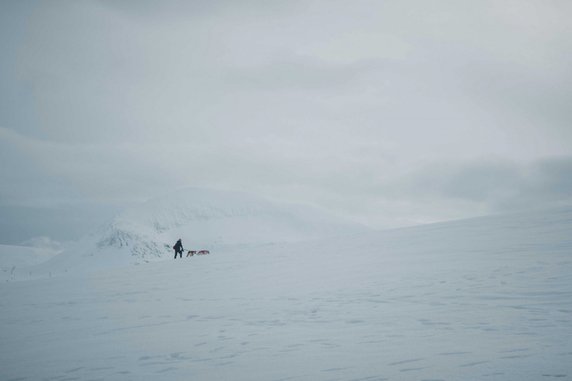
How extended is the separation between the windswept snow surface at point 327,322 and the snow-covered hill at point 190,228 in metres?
64.2

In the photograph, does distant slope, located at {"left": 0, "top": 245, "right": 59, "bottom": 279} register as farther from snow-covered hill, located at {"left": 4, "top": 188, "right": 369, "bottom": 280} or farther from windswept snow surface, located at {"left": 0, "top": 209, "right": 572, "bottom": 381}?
windswept snow surface, located at {"left": 0, "top": 209, "right": 572, "bottom": 381}

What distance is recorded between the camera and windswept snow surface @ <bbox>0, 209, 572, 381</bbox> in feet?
14.1

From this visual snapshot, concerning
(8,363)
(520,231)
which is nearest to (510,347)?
(8,363)

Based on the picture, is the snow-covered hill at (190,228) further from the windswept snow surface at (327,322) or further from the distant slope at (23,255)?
the windswept snow surface at (327,322)

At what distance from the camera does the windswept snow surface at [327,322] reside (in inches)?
169

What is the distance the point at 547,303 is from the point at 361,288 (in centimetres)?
389

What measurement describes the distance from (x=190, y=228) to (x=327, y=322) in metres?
101

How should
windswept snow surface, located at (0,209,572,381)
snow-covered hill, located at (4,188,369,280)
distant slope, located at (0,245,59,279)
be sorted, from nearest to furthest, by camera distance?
windswept snow surface, located at (0,209,572,381) → snow-covered hill, located at (4,188,369,280) → distant slope, located at (0,245,59,279)

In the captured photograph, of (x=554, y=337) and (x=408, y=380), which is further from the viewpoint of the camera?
(x=554, y=337)

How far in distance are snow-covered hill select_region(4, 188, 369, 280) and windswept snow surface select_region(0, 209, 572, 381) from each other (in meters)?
64.2

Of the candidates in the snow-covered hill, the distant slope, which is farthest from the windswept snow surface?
the distant slope

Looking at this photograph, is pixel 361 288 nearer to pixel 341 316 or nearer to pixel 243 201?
A: pixel 341 316

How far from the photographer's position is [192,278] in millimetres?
14055

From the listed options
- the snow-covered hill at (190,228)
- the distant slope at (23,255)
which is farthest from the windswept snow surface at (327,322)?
the distant slope at (23,255)
